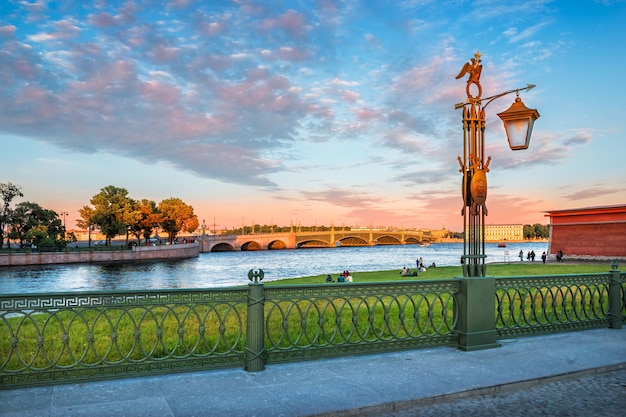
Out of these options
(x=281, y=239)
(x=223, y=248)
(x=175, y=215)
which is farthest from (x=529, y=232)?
(x=175, y=215)

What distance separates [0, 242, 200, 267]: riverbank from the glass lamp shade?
78.4 m

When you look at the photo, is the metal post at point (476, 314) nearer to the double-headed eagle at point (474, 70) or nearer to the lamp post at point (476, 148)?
the lamp post at point (476, 148)

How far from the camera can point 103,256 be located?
275 ft

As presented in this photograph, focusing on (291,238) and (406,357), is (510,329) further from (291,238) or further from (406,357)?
(291,238)

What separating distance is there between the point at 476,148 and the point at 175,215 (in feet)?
352

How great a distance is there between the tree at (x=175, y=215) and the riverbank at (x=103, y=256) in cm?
684

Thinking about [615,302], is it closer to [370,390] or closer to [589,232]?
[370,390]

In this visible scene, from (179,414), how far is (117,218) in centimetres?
9329

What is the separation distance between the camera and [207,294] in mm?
6688

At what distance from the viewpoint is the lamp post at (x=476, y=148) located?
828 cm

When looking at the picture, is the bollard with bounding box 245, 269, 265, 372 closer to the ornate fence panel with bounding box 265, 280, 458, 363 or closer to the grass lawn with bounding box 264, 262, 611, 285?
the ornate fence panel with bounding box 265, 280, 458, 363

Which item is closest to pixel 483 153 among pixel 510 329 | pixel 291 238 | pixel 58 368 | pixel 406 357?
pixel 510 329

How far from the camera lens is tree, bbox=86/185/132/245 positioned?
89438 millimetres

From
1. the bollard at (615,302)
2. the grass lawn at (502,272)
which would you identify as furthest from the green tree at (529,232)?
the bollard at (615,302)
